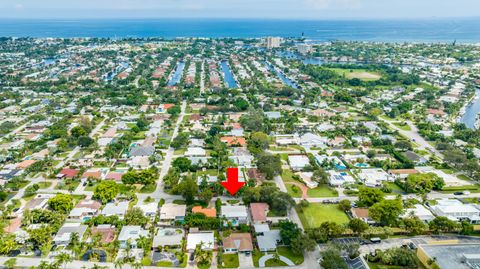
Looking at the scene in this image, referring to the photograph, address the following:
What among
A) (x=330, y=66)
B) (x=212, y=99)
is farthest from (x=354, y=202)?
(x=330, y=66)

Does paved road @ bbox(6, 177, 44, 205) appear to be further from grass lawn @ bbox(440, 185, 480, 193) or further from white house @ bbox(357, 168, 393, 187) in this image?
grass lawn @ bbox(440, 185, 480, 193)

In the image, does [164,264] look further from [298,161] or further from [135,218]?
[298,161]

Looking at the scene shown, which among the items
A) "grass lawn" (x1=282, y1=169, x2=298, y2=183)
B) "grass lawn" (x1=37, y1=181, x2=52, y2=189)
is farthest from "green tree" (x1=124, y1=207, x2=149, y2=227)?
"grass lawn" (x1=282, y1=169, x2=298, y2=183)

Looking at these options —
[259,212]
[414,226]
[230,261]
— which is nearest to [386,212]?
[414,226]

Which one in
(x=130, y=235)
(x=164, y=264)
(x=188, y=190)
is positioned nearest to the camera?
(x=164, y=264)

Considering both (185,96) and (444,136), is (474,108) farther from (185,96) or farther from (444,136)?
(185,96)

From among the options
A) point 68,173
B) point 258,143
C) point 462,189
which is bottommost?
point 462,189

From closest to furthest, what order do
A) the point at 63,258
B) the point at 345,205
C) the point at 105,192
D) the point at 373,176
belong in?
the point at 63,258, the point at 345,205, the point at 105,192, the point at 373,176
